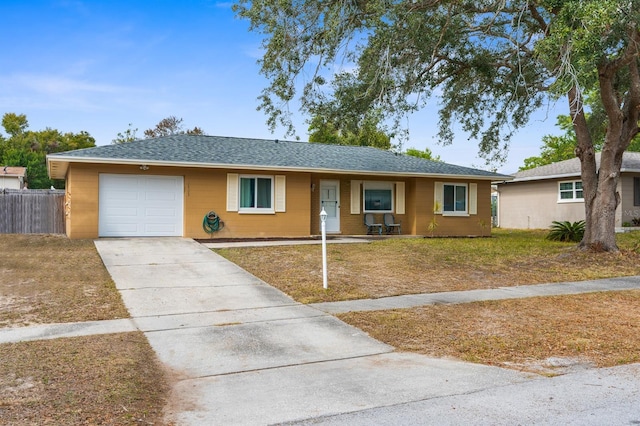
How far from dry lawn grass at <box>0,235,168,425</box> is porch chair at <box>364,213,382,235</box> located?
1197 centimetres

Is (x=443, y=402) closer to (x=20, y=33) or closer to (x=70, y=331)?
A: (x=70, y=331)

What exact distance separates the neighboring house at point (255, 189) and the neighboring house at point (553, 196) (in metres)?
6.41

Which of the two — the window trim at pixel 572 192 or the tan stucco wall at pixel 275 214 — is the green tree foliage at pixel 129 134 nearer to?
the tan stucco wall at pixel 275 214

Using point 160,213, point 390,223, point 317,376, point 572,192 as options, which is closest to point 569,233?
point 390,223

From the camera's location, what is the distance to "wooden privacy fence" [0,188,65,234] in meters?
19.1

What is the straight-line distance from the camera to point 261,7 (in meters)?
10.7

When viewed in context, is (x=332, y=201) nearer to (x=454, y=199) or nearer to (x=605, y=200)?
(x=454, y=199)

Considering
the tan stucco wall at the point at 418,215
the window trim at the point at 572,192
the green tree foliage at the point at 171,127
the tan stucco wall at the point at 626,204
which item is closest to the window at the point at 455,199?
the tan stucco wall at the point at 418,215

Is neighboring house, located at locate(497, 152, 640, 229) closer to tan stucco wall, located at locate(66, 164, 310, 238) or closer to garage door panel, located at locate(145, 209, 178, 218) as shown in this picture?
tan stucco wall, located at locate(66, 164, 310, 238)

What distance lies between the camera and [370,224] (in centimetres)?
2047

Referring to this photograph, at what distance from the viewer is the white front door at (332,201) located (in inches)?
800

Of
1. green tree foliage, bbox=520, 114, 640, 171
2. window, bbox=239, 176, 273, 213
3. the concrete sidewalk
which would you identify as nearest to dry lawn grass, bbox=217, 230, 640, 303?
the concrete sidewalk

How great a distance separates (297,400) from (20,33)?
19879 millimetres

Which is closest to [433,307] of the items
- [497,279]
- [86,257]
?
[497,279]
